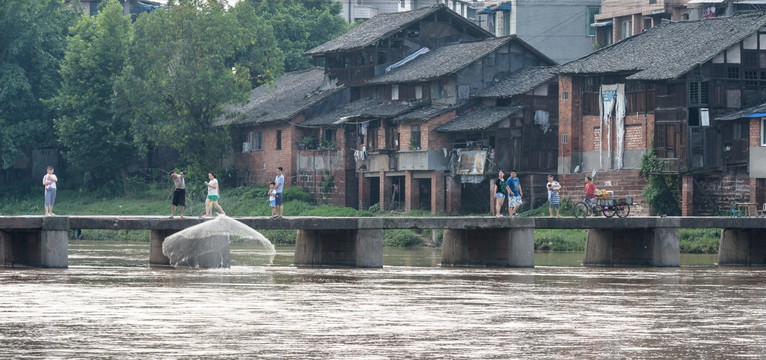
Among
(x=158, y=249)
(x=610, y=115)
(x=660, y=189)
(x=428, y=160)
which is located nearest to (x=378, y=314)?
(x=158, y=249)

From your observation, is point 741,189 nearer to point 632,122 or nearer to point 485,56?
point 632,122

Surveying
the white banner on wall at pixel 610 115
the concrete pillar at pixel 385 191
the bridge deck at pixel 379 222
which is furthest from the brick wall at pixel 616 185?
the bridge deck at pixel 379 222

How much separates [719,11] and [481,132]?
15.9 metres

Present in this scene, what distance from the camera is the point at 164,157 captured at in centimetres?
8719

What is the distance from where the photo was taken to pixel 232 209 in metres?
75.7

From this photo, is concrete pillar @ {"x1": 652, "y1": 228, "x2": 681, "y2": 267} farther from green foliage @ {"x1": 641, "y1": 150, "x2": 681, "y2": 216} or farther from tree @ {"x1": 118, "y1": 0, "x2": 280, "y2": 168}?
tree @ {"x1": 118, "y1": 0, "x2": 280, "y2": 168}

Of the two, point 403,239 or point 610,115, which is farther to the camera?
point 610,115

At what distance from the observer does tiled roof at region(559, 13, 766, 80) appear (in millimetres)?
59688

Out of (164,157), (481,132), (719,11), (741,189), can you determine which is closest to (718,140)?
(741,189)

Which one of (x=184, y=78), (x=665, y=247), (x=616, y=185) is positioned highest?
(x=184, y=78)

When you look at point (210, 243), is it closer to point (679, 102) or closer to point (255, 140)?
point (679, 102)

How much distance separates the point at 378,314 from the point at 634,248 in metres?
18.0

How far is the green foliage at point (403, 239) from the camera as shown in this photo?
62500 mm

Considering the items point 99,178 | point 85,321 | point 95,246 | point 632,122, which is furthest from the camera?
point 99,178
